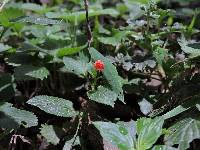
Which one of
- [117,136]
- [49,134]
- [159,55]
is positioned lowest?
[49,134]

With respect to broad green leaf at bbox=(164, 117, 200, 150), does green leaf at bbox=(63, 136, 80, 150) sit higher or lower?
lower

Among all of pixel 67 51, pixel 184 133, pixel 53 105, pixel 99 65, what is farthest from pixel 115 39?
pixel 184 133

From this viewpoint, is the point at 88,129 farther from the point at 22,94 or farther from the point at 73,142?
the point at 22,94

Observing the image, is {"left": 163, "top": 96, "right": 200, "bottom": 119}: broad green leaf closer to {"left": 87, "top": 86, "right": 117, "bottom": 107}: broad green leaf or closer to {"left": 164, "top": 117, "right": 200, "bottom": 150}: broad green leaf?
{"left": 164, "top": 117, "right": 200, "bottom": 150}: broad green leaf

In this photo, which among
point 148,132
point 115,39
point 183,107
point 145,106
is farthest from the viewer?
point 115,39

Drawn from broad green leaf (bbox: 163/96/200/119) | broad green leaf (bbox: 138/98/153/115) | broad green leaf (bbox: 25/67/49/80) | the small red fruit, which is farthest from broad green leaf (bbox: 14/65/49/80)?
broad green leaf (bbox: 163/96/200/119)

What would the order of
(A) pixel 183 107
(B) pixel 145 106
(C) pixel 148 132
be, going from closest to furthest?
(C) pixel 148 132 < (A) pixel 183 107 < (B) pixel 145 106

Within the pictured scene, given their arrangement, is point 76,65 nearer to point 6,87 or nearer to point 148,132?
point 6,87

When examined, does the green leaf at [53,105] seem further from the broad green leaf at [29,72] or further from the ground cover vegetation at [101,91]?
the broad green leaf at [29,72]
